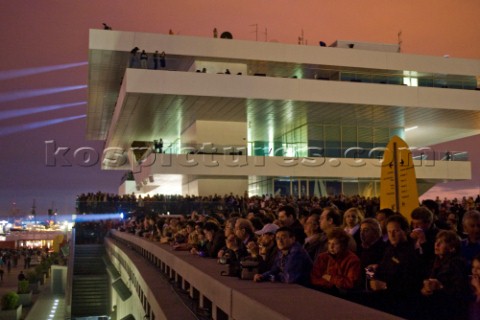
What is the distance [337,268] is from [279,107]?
103 ft

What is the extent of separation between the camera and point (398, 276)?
5328 millimetres

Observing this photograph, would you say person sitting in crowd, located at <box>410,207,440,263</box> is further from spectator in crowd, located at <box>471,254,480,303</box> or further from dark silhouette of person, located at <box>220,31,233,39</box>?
dark silhouette of person, located at <box>220,31,233,39</box>

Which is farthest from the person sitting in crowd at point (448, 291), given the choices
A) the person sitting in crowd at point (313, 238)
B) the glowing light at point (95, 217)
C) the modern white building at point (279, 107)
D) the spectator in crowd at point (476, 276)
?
the modern white building at point (279, 107)

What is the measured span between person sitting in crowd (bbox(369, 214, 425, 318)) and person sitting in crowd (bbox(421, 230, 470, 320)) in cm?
16

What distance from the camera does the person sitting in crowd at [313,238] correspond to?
6572 millimetres

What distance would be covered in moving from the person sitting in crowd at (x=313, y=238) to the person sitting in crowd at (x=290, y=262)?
768mm

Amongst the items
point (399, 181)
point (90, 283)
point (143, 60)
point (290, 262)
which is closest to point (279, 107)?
point (143, 60)

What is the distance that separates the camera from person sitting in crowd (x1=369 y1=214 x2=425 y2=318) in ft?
16.3

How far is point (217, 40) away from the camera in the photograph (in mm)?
35406

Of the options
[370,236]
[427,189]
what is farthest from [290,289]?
[427,189]

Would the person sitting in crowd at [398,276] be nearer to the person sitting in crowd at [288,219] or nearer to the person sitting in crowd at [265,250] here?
the person sitting in crowd at [265,250]

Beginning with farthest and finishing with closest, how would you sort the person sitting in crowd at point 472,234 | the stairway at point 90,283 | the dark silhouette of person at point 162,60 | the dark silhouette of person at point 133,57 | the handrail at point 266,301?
the dark silhouette of person at point 162,60 < the dark silhouette of person at point 133,57 < the stairway at point 90,283 < the person sitting in crowd at point 472,234 < the handrail at point 266,301

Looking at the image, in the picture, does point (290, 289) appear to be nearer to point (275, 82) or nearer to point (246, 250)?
point (246, 250)

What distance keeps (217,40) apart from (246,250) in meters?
29.0
